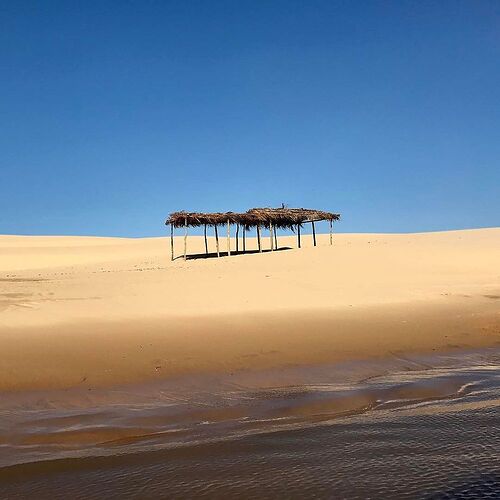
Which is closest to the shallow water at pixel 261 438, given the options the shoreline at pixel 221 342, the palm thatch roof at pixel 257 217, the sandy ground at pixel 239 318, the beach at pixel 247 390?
the beach at pixel 247 390

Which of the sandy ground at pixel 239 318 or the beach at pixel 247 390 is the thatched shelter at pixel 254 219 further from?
the beach at pixel 247 390

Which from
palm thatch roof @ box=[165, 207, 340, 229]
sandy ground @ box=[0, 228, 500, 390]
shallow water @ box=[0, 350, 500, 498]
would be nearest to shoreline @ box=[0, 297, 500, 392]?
sandy ground @ box=[0, 228, 500, 390]

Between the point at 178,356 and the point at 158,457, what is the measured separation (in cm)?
398

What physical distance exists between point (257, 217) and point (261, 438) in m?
28.9

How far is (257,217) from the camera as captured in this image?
3353cm

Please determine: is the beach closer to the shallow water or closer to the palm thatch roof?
the shallow water

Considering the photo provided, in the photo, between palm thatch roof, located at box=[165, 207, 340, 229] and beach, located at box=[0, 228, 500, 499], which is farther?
palm thatch roof, located at box=[165, 207, 340, 229]

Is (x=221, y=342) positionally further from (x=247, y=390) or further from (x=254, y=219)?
(x=254, y=219)

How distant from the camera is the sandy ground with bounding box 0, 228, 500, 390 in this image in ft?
26.7

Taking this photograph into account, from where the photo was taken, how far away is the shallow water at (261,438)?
386cm

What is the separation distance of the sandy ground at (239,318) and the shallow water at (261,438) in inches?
40.6

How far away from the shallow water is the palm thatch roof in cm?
2506

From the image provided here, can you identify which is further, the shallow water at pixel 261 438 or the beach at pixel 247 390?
the beach at pixel 247 390

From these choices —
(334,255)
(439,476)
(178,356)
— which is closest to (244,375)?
(178,356)
